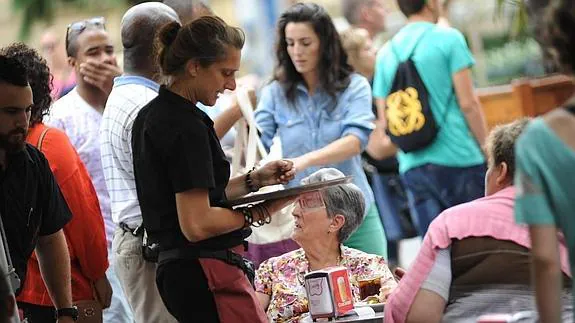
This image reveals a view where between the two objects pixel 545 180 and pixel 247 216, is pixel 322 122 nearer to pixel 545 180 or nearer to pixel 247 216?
pixel 247 216

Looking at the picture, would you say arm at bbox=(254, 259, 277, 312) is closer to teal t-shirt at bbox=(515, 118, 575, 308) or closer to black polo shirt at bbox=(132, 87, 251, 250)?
black polo shirt at bbox=(132, 87, 251, 250)

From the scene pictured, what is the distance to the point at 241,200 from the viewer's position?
4.83 metres

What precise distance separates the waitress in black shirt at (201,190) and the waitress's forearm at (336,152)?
170 centimetres

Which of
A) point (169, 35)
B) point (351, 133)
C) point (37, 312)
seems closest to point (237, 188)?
point (169, 35)

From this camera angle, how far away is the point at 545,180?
140 inches

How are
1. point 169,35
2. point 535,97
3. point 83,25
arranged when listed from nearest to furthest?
point 169,35, point 83,25, point 535,97

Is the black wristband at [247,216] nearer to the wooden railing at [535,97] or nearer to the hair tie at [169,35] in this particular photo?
the hair tie at [169,35]

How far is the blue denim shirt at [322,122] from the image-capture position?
692 centimetres

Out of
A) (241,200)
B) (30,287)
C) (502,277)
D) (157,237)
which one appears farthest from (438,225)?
(30,287)

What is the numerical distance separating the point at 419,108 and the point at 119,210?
8.46 ft

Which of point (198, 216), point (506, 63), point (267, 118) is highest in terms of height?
point (506, 63)

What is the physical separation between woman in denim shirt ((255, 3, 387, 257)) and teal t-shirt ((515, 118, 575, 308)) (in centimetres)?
321

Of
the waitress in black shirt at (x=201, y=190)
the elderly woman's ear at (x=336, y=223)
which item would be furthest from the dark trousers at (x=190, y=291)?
the elderly woman's ear at (x=336, y=223)

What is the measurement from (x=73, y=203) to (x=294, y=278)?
1.01m
